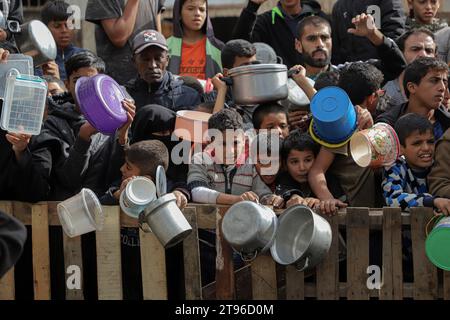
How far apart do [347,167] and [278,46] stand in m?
2.20

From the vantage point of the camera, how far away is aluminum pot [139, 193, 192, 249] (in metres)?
5.77

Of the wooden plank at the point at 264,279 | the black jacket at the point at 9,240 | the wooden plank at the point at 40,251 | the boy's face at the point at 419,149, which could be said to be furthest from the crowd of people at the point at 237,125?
the black jacket at the point at 9,240

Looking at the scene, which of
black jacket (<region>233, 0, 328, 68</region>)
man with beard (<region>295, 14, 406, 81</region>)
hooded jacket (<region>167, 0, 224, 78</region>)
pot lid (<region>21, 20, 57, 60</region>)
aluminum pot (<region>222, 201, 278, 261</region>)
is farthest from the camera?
black jacket (<region>233, 0, 328, 68</region>)

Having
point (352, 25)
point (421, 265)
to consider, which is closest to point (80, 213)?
point (421, 265)

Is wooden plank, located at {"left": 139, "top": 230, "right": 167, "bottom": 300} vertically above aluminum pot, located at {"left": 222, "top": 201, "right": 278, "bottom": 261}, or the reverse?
aluminum pot, located at {"left": 222, "top": 201, "right": 278, "bottom": 261}

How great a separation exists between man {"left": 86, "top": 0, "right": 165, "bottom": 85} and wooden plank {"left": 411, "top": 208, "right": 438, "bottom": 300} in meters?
2.91

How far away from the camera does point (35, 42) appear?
7117 mm

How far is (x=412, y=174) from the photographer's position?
6.22 meters

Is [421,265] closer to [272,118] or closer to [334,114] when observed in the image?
[334,114]

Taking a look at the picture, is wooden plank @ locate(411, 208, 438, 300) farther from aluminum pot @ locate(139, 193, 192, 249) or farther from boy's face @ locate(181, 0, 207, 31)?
boy's face @ locate(181, 0, 207, 31)

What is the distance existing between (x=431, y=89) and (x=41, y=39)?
7.86 ft

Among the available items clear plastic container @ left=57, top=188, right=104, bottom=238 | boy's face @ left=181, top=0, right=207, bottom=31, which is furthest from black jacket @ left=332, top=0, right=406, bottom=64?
Result: clear plastic container @ left=57, top=188, right=104, bottom=238

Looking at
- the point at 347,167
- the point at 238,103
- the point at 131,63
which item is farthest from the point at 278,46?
the point at 347,167

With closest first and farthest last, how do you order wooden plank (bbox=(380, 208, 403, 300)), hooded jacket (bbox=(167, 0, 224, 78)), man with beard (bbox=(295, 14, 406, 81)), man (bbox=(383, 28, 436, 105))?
wooden plank (bbox=(380, 208, 403, 300)), man with beard (bbox=(295, 14, 406, 81)), man (bbox=(383, 28, 436, 105)), hooded jacket (bbox=(167, 0, 224, 78))
